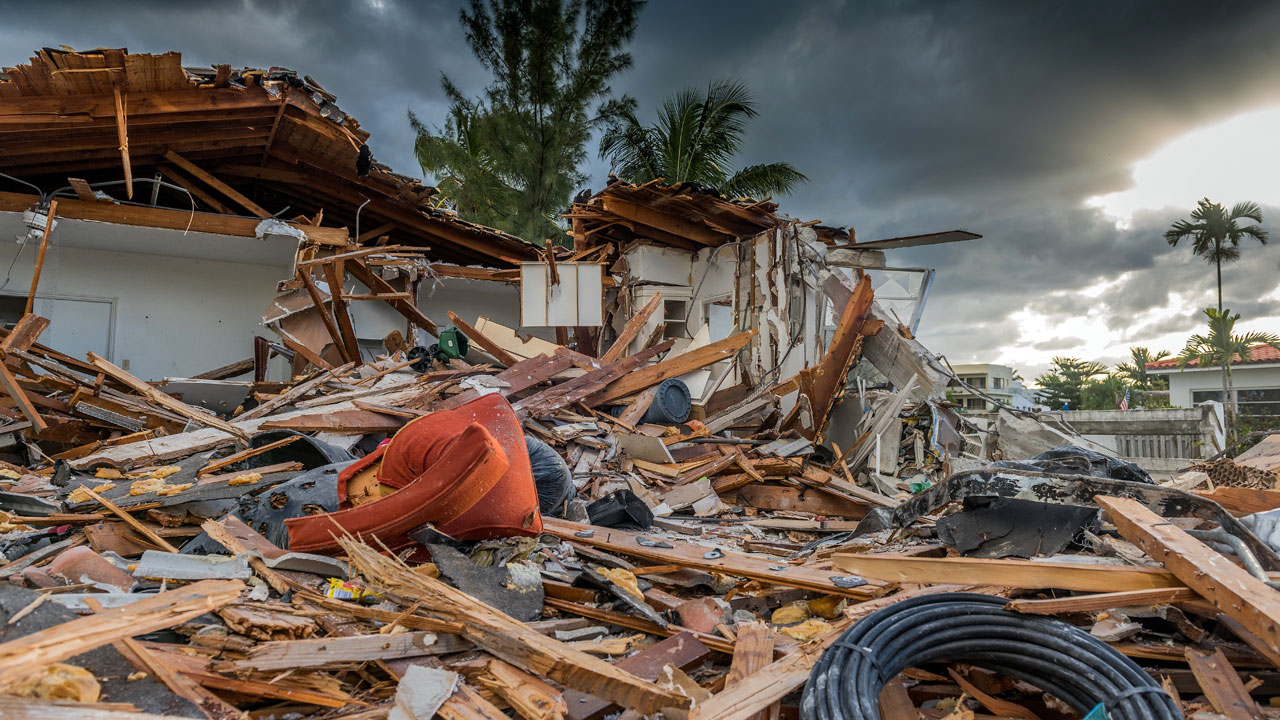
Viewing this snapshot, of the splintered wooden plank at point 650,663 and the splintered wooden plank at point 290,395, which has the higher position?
the splintered wooden plank at point 290,395

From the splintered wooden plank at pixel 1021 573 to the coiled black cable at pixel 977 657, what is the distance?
365mm

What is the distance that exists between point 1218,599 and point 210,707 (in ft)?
11.9

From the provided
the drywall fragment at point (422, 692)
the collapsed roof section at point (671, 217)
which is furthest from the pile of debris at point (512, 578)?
the collapsed roof section at point (671, 217)

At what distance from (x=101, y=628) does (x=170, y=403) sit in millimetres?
6268

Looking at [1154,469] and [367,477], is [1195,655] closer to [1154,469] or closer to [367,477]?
[367,477]

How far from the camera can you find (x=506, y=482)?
12.0 feet

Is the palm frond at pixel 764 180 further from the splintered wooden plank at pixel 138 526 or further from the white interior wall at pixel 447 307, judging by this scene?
the splintered wooden plank at pixel 138 526

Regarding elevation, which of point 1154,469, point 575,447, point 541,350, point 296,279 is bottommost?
point 1154,469

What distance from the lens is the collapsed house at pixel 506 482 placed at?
2.29m

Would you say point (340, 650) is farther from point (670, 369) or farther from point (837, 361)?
point (837, 361)

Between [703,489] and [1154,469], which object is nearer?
[703,489]

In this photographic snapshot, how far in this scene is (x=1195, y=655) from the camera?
96.7 inches

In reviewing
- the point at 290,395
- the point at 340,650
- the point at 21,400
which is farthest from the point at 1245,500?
the point at 21,400

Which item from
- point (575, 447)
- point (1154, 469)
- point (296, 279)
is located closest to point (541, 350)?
point (575, 447)
